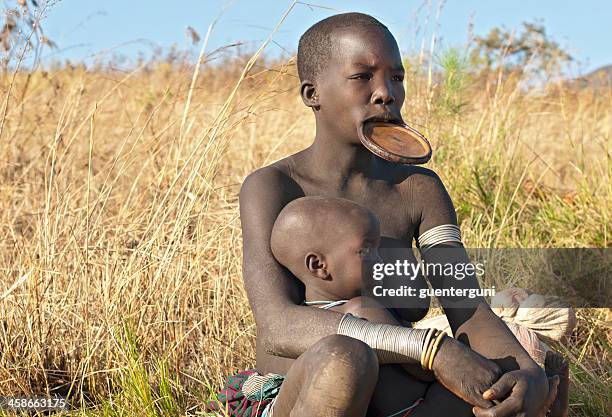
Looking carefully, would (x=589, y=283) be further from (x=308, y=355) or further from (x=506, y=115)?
(x=308, y=355)

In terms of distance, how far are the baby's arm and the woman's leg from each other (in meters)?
0.24

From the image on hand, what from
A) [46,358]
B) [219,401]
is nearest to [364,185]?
[219,401]

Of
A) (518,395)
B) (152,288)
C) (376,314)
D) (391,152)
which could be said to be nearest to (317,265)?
(376,314)

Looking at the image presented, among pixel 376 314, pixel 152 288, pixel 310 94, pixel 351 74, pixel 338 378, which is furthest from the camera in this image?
pixel 152 288

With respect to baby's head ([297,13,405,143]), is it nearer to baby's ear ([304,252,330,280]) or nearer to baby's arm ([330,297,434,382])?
baby's ear ([304,252,330,280])

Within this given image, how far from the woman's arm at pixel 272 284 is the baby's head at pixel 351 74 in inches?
9.2

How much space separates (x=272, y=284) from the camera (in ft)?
8.07

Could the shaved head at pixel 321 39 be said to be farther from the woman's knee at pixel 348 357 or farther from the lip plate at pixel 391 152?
the woman's knee at pixel 348 357

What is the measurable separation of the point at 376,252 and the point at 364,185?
0.29 meters

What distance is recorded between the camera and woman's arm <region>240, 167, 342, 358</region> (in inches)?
92.2

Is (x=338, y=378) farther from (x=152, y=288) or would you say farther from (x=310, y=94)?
(x=152, y=288)

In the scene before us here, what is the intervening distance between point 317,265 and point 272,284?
0.43ft

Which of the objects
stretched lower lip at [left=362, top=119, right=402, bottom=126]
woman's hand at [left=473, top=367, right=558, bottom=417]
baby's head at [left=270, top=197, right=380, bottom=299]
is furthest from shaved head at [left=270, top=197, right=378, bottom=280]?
woman's hand at [left=473, top=367, right=558, bottom=417]

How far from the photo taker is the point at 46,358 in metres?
3.61
